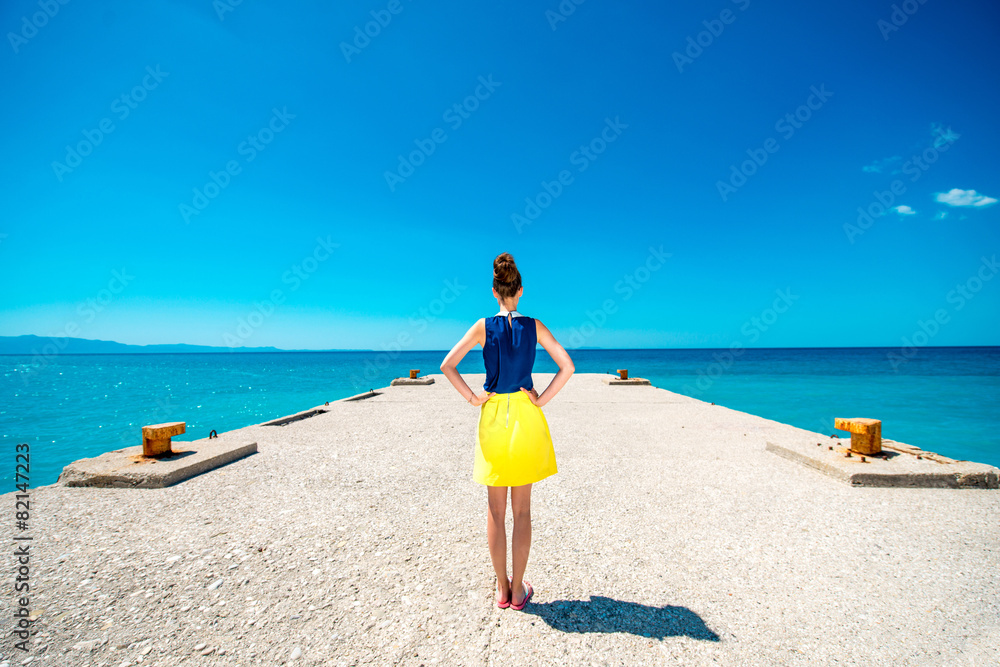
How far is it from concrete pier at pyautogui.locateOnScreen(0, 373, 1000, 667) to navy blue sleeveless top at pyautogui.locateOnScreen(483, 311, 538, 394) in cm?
153

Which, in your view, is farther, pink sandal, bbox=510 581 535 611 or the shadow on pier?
pink sandal, bbox=510 581 535 611

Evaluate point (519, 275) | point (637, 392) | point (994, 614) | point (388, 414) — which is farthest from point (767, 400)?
point (519, 275)

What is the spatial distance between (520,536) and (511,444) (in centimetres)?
68

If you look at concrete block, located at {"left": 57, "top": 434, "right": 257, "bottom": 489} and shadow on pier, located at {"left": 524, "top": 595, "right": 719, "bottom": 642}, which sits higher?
concrete block, located at {"left": 57, "top": 434, "right": 257, "bottom": 489}

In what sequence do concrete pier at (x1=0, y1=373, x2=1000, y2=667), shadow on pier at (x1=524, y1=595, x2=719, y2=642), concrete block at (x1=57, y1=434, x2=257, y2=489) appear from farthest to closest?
1. concrete block at (x1=57, y1=434, x2=257, y2=489)
2. shadow on pier at (x1=524, y1=595, x2=719, y2=642)
3. concrete pier at (x1=0, y1=373, x2=1000, y2=667)

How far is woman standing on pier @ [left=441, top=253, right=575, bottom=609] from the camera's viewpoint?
9.02ft

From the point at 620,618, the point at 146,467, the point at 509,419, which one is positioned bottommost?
the point at 620,618

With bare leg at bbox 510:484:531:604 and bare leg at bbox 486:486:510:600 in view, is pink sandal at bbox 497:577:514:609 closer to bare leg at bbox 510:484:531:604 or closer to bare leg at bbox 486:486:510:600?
bare leg at bbox 510:484:531:604

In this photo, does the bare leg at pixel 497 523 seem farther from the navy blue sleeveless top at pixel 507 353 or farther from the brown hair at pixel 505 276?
the brown hair at pixel 505 276

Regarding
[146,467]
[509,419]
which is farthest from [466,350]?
[146,467]

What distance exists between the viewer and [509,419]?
2791mm

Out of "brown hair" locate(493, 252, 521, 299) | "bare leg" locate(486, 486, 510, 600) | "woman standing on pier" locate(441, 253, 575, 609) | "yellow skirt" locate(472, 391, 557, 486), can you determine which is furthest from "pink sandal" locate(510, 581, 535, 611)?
"brown hair" locate(493, 252, 521, 299)

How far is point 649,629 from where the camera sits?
8.80 ft

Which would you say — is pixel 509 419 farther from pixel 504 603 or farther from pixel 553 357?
pixel 504 603
